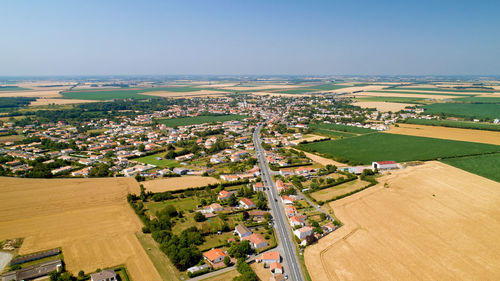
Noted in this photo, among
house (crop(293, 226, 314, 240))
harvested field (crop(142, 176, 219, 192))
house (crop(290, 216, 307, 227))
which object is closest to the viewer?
house (crop(293, 226, 314, 240))

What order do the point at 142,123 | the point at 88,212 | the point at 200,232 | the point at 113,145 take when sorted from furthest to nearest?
the point at 142,123 → the point at 113,145 → the point at 88,212 → the point at 200,232

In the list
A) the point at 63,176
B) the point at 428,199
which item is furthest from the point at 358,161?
the point at 63,176

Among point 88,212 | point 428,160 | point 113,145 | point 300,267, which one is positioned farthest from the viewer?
point 113,145

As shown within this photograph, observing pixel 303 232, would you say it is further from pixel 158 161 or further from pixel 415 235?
pixel 158 161

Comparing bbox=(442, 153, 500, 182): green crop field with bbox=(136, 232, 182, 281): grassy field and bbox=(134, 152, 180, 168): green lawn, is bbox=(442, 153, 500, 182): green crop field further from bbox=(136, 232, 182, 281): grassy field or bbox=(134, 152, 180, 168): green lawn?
bbox=(134, 152, 180, 168): green lawn

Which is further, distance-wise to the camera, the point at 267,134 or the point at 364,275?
the point at 267,134

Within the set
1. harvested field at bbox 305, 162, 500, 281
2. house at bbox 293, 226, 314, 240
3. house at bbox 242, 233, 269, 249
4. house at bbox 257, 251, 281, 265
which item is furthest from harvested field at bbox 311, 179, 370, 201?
house at bbox 257, 251, 281, 265

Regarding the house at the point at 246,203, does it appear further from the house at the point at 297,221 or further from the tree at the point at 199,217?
the house at the point at 297,221

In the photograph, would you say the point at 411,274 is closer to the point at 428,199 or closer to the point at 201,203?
the point at 428,199
